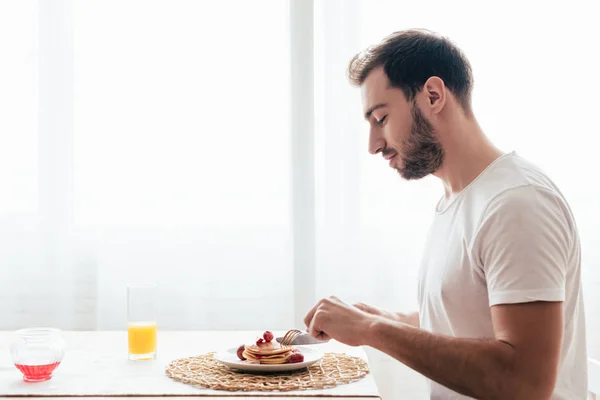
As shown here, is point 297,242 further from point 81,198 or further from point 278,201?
point 81,198

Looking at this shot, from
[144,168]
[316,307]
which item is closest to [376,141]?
[316,307]

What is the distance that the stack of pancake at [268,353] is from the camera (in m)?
1.51

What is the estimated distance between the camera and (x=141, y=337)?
5.41ft

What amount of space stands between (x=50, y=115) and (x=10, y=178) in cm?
26

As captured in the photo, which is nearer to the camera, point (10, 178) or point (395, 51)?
point (395, 51)

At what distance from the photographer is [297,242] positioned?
8.87 ft

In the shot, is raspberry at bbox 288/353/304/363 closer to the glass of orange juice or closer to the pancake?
the pancake

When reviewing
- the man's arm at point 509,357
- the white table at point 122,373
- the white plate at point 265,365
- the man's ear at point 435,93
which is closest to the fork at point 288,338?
the white plate at point 265,365

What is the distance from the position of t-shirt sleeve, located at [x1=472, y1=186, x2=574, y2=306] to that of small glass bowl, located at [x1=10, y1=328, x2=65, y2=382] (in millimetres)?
805

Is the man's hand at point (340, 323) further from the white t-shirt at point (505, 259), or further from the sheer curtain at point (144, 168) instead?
the sheer curtain at point (144, 168)

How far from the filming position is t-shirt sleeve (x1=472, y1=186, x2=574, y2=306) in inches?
48.1

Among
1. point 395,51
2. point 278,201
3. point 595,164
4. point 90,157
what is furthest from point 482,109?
point 90,157

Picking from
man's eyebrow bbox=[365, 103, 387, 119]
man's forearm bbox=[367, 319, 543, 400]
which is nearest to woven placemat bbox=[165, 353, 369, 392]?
man's forearm bbox=[367, 319, 543, 400]

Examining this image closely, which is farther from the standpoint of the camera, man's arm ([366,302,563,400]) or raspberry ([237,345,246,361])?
raspberry ([237,345,246,361])
